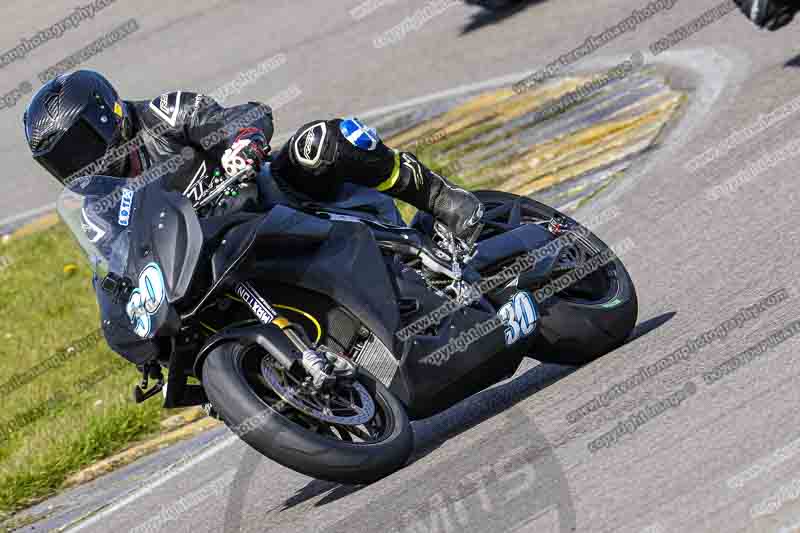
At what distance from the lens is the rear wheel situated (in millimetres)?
5809

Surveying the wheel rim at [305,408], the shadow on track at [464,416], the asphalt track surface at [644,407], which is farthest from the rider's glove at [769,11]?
the wheel rim at [305,408]

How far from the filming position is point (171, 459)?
681 centimetres

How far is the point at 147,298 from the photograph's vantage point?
4594 mm

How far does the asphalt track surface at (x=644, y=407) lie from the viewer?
13.4 feet

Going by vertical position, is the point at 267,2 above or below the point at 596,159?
below

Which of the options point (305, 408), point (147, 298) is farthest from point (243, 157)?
point (305, 408)

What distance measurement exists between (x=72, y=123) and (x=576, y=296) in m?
2.51

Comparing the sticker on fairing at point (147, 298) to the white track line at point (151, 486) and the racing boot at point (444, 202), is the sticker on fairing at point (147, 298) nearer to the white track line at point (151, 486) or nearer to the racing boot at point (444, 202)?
the racing boot at point (444, 202)

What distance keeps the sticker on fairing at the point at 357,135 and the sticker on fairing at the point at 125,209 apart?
956 mm

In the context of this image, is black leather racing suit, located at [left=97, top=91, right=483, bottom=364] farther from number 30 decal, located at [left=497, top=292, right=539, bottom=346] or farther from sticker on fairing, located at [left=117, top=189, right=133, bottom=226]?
number 30 decal, located at [left=497, top=292, right=539, bottom=346]

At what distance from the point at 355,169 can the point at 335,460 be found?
4.62ft

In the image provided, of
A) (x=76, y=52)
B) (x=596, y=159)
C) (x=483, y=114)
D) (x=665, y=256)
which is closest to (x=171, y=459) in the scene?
(x=665, y=256)

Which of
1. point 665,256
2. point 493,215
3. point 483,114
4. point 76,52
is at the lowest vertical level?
point 76,52

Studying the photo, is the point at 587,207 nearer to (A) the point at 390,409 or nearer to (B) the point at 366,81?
(A) the point at 390,409
